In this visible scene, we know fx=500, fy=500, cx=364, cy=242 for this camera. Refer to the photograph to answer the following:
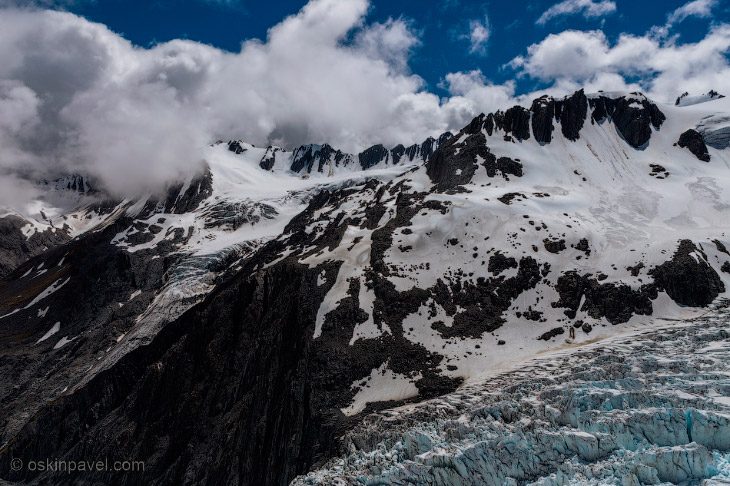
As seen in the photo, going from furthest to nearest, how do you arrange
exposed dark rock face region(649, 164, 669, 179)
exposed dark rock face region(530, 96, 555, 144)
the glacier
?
exposed dark rock face region(530, 96, 555, 144), exposed dark rock face region(649, 164, 669, 179), the glacier

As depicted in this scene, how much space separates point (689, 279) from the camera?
66000 mm

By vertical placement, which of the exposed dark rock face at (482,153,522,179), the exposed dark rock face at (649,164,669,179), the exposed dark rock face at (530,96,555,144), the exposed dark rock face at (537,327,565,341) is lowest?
the exposed dark rock face at (537,327,565,341)

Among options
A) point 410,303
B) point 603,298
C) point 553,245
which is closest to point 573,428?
point 603,298

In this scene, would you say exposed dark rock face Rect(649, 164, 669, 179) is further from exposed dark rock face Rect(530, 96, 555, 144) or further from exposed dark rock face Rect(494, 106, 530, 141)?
exposed dark rock face Rect(494, 106, 530, 141)

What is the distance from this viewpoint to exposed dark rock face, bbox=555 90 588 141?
5059 inches

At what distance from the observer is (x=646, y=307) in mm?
63969

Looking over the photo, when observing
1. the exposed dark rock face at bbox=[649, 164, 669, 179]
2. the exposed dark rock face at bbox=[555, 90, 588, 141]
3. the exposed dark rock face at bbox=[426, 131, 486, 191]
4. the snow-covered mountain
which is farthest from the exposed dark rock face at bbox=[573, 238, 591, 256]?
the exposed dark rock face at bbox=[555, 90, 588, 141]

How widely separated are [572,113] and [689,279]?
7785 cm

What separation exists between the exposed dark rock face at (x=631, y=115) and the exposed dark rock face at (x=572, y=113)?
444cm

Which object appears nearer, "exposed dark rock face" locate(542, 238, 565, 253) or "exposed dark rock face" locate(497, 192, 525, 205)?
"exposed dark rock face" locate(542, 238, 565, 253)

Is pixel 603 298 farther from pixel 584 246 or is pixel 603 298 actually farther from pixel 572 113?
pixel 572 113

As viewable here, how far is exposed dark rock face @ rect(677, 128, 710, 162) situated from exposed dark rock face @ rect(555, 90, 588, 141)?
81.3ft

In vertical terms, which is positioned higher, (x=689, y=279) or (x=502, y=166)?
(x=502, y=166)

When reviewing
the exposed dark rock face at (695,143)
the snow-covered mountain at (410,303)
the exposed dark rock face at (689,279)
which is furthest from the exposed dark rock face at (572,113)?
the exposed dark rock face at (689,279)
